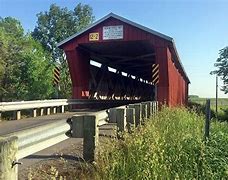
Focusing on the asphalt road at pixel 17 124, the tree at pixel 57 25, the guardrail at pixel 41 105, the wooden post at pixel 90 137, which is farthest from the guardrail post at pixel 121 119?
the tree at pixel 57 25

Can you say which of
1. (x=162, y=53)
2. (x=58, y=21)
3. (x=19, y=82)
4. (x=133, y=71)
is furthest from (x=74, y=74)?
(x=58, y=21)

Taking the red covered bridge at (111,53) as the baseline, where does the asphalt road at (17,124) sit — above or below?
below

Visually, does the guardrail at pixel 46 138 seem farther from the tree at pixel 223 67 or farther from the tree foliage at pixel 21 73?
the tree at pixel 223 67

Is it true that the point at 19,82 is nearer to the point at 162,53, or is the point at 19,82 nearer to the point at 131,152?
the point at 162,53

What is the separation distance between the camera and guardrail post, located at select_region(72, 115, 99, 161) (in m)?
3.25

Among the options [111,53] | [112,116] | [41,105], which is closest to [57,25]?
[111,53]

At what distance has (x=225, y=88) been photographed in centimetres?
4731

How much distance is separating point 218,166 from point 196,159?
25cm

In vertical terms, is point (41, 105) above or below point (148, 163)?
above

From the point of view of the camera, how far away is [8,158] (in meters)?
1.50

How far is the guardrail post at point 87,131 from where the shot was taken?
325cm

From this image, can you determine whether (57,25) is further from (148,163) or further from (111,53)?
(148,163)

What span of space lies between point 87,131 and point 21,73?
78.8 ft

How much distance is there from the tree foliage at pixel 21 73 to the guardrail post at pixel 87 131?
891 inches
